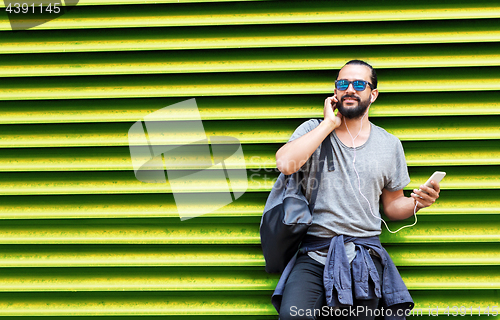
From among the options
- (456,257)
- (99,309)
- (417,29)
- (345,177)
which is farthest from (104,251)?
(417,29)

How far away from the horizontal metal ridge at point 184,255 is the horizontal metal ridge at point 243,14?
158 cm

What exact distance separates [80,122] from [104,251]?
3.11 feet

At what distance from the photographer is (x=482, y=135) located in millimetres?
2408

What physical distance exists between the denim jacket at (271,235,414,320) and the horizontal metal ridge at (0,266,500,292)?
433 millimetres

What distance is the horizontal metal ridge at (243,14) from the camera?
2.39 metres

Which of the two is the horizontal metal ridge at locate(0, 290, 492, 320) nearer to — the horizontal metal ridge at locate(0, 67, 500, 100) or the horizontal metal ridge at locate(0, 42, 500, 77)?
the horizontal metal ridge at locate(0, 67, 500, 100)

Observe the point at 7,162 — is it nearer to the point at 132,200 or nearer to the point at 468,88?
the point at 132,200

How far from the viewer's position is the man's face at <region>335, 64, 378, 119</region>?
2.07 m

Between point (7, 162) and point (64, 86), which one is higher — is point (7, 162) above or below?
below

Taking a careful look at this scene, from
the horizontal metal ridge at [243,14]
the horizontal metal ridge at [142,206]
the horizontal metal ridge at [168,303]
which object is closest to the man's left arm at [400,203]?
the horizontal metal ridge at [142,206]

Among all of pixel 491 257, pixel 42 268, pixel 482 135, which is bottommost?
pixel 491 257

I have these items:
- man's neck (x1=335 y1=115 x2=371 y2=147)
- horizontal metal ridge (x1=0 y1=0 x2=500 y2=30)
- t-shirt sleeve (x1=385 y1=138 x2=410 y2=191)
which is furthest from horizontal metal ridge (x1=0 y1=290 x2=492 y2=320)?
horizontal metal ridge (x1=0 y1=0 x2=500 y2=30)

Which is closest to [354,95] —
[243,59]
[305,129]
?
[305,129]

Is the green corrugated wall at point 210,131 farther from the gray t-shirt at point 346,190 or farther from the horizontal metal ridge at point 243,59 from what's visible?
the gray t-shirt at point 346,190
